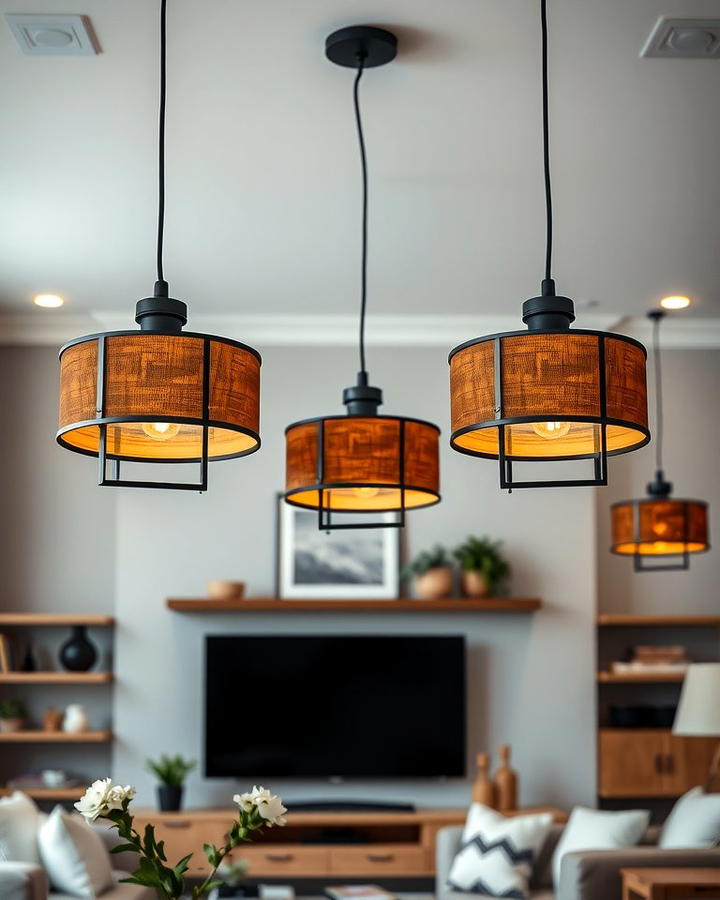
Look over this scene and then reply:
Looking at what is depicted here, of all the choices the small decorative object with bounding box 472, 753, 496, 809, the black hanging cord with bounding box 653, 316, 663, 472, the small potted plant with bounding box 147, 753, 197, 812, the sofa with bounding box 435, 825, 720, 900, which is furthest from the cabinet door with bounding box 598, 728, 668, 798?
the small potted plant with bounding box 147, 753, 197, 812

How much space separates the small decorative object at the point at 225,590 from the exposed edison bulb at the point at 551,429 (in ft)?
13.1

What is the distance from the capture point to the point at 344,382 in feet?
21.5

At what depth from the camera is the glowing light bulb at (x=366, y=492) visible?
3345 mm

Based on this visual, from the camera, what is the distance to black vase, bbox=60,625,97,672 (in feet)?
20.5

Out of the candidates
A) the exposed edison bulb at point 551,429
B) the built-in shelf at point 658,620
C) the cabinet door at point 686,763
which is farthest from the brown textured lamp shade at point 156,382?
the cabinet door at point 686,763

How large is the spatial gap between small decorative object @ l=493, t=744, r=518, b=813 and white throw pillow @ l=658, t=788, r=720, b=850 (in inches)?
47.4

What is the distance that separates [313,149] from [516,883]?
122 inches

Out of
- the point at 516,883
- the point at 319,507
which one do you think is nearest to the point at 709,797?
the point at 516,883

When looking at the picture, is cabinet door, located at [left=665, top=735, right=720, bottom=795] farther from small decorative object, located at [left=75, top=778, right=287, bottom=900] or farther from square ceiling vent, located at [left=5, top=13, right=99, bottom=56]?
square ceiling vent, located at [left=5, top=13, right=99, bottom=56]

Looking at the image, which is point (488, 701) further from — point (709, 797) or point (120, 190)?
point (120, 190)

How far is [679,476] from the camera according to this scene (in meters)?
6.70

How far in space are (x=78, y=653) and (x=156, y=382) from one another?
4.45 metres

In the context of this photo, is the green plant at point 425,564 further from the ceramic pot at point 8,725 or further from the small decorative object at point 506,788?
the ceramic pot at point 8,725

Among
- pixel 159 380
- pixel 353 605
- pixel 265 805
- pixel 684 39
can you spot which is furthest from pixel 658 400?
pixel 159 380
